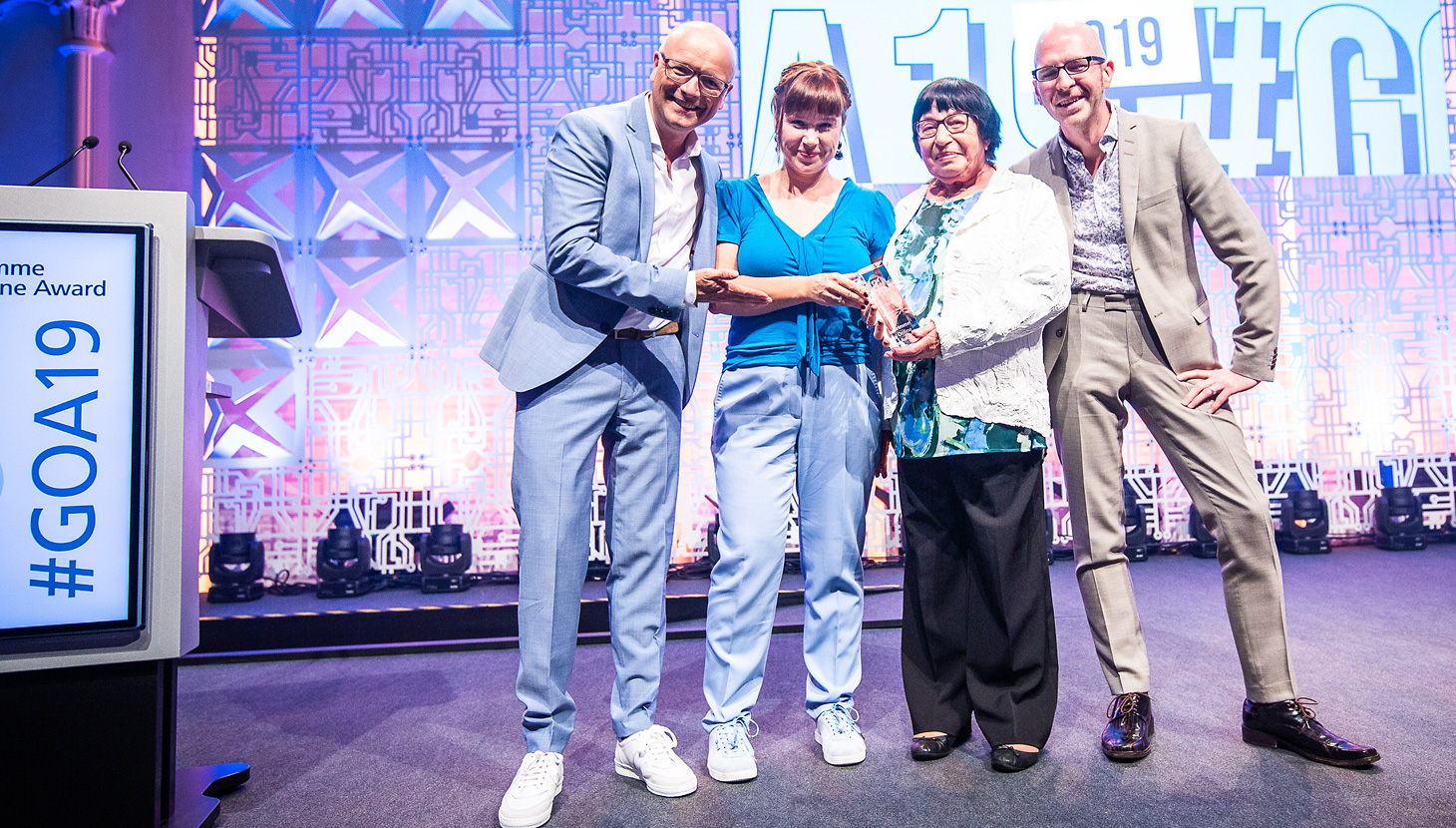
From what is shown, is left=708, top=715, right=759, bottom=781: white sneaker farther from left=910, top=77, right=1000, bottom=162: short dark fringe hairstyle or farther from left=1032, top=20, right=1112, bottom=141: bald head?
left=1032, top=20, right=1112, bottom=141: bald head

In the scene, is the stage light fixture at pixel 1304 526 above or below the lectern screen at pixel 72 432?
below

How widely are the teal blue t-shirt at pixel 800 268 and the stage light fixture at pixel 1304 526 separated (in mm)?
3920

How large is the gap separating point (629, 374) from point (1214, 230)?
4.49 feet

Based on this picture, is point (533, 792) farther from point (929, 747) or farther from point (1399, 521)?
point (1399, 521)

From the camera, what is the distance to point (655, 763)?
1562 mm

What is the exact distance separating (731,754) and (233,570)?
3.23m

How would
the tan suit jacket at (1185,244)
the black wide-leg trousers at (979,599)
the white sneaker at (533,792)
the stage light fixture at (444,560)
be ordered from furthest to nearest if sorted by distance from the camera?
the stage light fixture at (444,560) < the tan suit jacket at (1185,244) < the black wide-leg trousers at (979,599) < the white sneaker at (533,792)

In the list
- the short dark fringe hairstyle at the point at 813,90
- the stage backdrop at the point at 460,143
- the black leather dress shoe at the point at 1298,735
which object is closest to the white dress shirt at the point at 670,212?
the short dark fringe hairstyle at the point at 813,90

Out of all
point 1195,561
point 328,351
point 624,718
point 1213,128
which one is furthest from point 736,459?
point 1213,128

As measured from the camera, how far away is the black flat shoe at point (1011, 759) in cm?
157

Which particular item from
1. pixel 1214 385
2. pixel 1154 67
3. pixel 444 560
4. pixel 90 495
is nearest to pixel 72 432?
pixel 90 495

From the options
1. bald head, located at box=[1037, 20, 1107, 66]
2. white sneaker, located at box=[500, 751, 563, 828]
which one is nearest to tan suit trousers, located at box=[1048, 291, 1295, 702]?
bald head, located at box=[1037, 20, 1107, 66]

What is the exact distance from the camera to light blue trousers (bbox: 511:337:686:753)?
1568mm

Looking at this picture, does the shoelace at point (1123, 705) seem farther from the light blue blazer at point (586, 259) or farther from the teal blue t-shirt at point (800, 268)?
the light blue blazer at point (586, 259)
